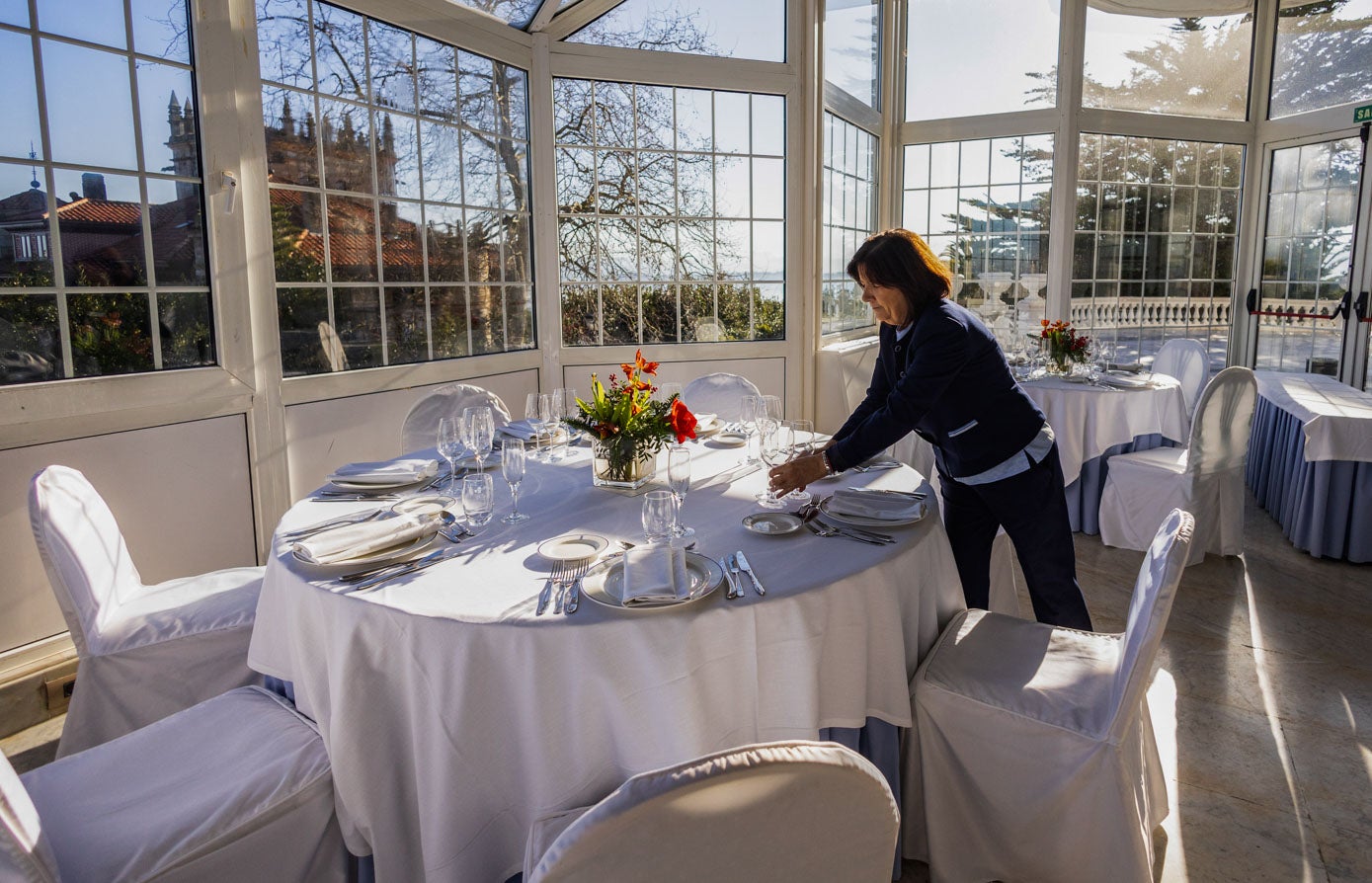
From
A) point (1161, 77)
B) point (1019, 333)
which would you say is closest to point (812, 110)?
point (1019, 333)

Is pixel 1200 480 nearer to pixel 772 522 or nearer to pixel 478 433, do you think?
pixel 772 522

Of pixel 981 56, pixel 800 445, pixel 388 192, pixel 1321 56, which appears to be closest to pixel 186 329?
pixel 388 192

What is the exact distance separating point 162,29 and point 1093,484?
4766 millimetres

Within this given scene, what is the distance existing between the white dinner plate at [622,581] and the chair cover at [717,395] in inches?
83.1

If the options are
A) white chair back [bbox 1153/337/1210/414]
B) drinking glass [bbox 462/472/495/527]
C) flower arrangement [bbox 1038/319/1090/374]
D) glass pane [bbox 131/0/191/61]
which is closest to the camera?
drinking glass [bbox 462/472/495/527]

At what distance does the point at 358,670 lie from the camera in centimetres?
157

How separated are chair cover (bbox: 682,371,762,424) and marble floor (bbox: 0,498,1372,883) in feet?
5.90

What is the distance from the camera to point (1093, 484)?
4.61 metres

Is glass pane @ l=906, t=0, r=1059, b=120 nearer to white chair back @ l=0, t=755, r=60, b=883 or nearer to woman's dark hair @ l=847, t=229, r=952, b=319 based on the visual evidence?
woman's dark hair @ l=847, t=229, r=952, b=319

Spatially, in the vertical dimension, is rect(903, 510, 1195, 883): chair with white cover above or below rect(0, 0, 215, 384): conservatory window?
below

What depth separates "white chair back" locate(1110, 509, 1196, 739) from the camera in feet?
5.38

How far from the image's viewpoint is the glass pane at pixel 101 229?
9.34 feet

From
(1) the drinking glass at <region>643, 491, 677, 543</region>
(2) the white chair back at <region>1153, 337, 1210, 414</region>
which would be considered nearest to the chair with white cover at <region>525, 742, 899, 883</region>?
(1) the drinking glass at <region>643, 491, 677, 543</region>

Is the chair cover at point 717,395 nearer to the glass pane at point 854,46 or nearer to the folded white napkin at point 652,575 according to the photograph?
the folded white napkin at point 652,575
